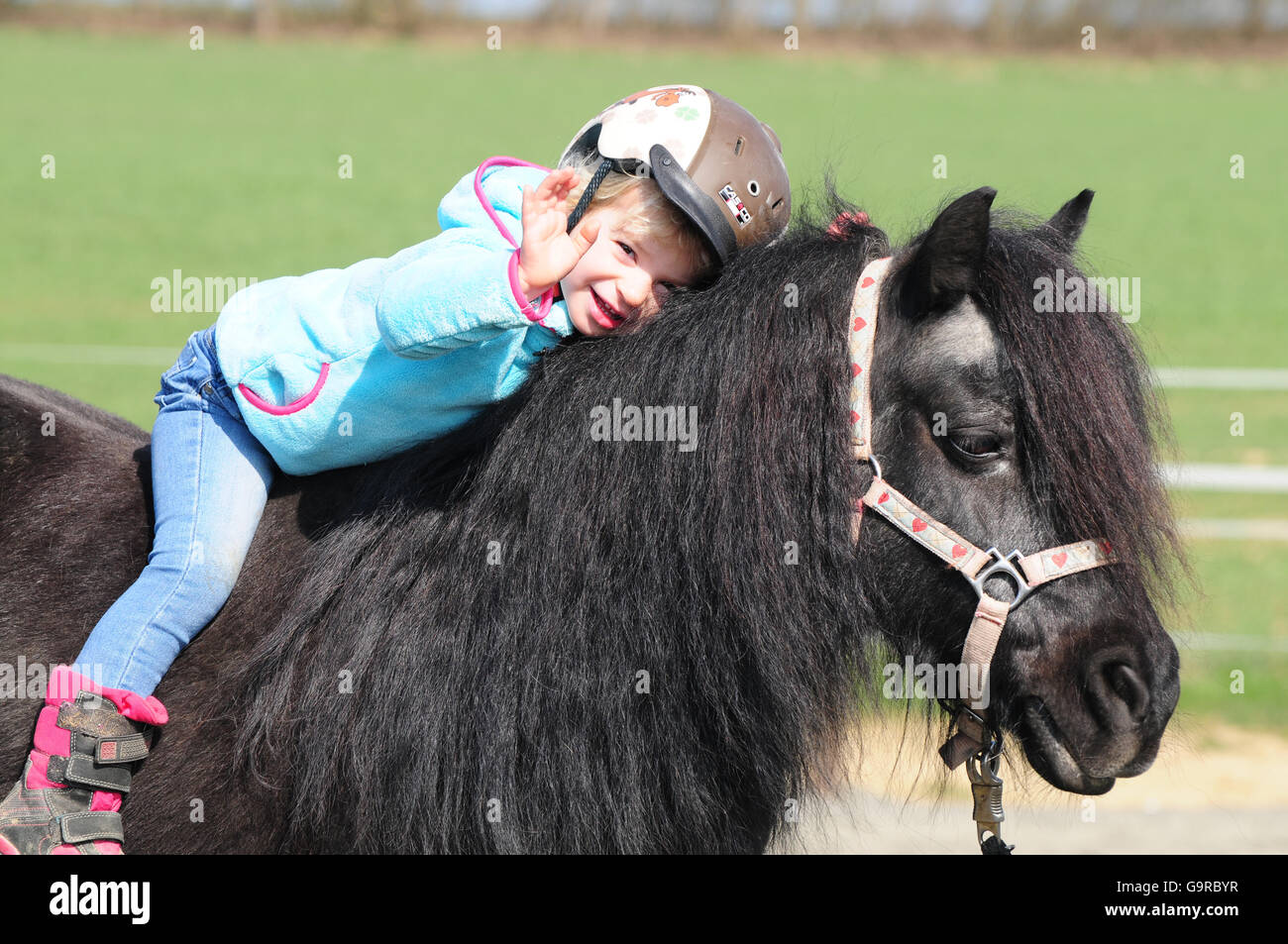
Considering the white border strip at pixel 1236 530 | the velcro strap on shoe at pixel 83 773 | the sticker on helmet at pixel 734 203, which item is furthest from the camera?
the white border strip at pixel 1236 530

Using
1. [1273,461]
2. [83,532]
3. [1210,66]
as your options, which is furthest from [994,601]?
[1210,66]

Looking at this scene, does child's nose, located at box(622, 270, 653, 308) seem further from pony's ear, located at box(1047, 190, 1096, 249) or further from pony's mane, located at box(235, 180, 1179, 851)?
pony's ear, located at box(1047, 190, 1096, 249)

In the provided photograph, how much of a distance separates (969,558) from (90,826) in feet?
5.17

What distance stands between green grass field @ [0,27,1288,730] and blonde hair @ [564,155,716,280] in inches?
207

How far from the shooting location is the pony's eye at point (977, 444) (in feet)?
6.40

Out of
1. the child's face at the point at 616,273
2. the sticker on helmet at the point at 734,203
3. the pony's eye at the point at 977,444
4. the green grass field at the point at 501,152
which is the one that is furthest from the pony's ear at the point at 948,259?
the green grass field at the point at 501,152

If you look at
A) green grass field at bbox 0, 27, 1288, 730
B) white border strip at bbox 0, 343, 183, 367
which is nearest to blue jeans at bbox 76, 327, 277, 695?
green grass field at bbox 0, 27, 1288, 730

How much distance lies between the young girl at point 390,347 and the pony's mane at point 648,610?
126 millimetres

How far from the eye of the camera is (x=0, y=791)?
2.24 meters

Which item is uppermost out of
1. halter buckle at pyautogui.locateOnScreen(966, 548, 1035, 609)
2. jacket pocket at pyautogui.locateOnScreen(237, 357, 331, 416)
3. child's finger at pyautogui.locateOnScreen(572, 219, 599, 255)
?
child's finger at pyautogui.locateOnScreen(572, 219, 599, 255)

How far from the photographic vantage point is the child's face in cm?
219

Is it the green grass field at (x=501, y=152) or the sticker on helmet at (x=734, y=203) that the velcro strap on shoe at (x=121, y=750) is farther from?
the green grass field at (x=501, y=152)

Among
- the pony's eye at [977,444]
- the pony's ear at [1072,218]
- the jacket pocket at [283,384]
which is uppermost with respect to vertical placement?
the pony's ear at [1072,218]

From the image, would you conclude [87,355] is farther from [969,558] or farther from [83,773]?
[969,558]
